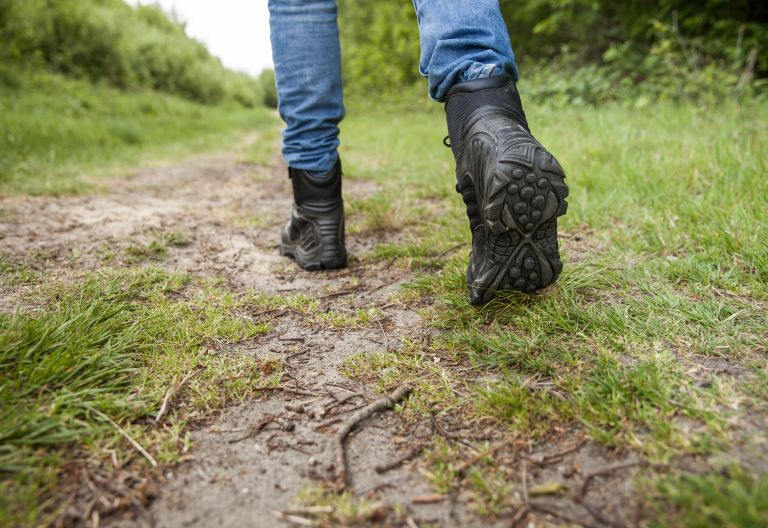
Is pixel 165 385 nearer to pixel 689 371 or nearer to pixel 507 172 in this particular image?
pixel 507 172

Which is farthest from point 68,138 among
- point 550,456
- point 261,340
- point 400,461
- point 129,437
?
point 550,456

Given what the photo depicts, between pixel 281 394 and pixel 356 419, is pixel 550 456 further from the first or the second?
pixel 281 394

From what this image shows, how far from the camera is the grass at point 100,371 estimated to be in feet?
2.81

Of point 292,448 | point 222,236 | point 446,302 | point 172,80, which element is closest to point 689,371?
point 446,302

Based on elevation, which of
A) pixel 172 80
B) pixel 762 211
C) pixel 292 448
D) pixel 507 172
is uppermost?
pixel 172 80

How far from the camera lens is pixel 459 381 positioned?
1.11 metres

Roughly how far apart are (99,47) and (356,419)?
1396cm

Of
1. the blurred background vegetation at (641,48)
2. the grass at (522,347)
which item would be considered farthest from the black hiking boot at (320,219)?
the blurred background vegetation at (641,48)

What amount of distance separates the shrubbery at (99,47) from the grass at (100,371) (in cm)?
979

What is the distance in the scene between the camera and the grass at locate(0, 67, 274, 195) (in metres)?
3.39

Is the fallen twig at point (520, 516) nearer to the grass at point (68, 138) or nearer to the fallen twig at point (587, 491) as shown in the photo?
the fallen twig at point (587, 491)

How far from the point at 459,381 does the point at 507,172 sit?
18.1 inches

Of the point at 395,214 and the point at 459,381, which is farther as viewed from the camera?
the point at 395,214

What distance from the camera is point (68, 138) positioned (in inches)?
195
